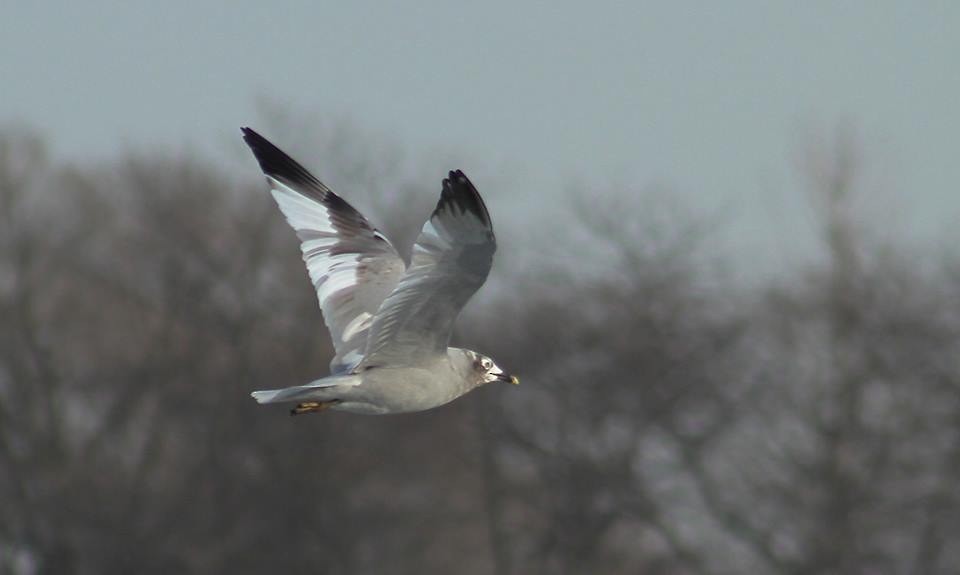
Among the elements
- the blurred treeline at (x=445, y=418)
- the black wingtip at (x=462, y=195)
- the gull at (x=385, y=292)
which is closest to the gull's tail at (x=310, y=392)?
the gull at (x=385, y=292)

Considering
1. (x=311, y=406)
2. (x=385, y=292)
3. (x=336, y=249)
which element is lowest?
(x=311, y=406)

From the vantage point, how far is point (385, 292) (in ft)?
46.9

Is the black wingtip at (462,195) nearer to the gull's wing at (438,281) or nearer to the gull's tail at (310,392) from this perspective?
the gull's wing at (438,281)

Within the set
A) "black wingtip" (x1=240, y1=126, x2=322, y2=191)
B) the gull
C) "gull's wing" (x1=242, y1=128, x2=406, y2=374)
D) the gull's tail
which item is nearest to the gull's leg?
the gull

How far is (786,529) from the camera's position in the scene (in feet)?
98.0

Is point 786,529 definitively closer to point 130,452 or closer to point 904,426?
point 904,426

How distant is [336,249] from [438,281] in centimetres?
234

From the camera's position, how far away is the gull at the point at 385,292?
40.0ft

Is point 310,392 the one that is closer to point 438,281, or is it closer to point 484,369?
point 438,281

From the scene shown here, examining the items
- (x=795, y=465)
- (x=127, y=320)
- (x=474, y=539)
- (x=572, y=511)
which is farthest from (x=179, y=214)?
(x=795, y=465)

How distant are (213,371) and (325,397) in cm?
2617

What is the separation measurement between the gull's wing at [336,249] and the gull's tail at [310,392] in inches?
29.9

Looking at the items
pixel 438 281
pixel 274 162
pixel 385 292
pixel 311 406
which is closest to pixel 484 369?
pixel 385 292

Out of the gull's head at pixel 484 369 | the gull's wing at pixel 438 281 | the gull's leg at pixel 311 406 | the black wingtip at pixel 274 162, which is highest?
the black wingtip at pixel 274 162
